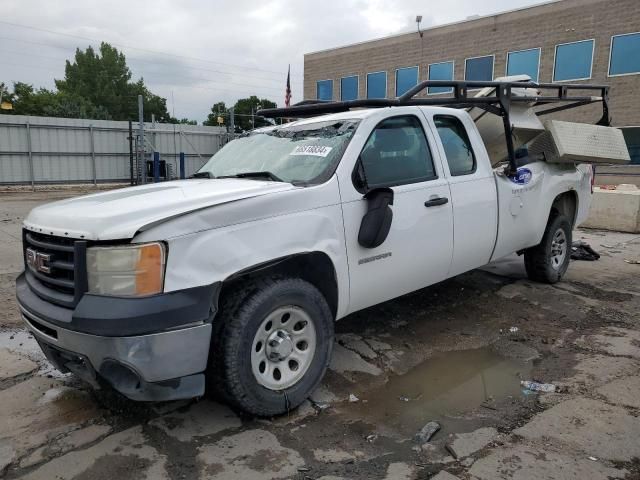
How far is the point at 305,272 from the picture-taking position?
325 centimetres

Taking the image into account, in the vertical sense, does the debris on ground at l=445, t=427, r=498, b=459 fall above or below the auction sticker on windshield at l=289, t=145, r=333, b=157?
below

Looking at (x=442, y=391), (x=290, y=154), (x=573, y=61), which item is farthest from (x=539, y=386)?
(x=573, y=61)

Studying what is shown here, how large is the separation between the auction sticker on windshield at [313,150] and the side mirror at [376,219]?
431 millimetres

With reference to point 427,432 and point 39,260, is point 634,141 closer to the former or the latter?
point 427,432

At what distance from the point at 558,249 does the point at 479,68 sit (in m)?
20.4

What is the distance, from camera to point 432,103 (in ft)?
15.1

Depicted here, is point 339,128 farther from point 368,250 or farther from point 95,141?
point 95,141

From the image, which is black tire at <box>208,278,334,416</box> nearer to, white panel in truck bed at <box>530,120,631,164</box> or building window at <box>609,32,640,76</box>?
white panel in truck bed at <box>530,120,631,164</box>

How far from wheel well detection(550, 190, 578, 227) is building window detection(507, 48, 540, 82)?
18.1 metres

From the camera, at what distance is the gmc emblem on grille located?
9.27ft

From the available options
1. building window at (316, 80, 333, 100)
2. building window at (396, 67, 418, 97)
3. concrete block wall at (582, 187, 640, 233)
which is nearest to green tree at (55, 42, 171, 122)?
building window at (316, 80, 333, 100)

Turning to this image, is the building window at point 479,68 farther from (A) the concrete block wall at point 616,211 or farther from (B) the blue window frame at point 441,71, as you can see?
(A) the concrete block wall at point 616,211

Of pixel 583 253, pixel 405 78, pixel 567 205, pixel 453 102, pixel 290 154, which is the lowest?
pixel 583 253

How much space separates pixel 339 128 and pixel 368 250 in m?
0.94
